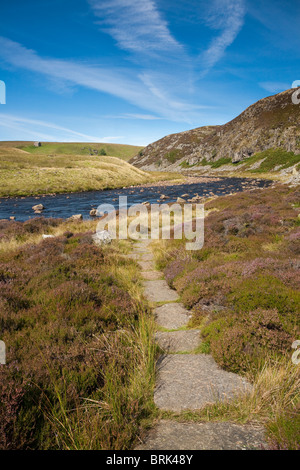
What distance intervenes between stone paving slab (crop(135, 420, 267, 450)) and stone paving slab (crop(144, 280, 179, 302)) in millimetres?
4102

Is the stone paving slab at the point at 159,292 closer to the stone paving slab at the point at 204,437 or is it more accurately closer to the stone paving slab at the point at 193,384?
the stone paving slab at the point at 193,384

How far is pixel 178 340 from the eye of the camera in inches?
197

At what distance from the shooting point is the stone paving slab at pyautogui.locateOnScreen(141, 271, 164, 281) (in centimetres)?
885

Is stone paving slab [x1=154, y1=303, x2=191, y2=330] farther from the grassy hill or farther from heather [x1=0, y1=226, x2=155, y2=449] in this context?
the grassy hill

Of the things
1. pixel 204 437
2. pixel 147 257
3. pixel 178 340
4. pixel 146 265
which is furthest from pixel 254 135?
pixel 204 437

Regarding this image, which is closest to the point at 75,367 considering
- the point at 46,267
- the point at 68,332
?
the point at 68,332

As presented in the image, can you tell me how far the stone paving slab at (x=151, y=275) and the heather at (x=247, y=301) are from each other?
412 mm

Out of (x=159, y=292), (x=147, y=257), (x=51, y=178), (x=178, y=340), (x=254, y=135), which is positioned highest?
(x=254, y=135)

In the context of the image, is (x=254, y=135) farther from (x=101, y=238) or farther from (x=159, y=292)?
(x=159, y=292)

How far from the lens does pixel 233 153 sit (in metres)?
111

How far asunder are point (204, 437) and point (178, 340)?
2269 millimetres

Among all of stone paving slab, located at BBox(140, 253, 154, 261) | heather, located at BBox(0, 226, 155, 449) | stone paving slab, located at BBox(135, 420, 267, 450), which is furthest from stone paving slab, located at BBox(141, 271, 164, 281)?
stone paving slab, located at BBox(135, 420, 267, 450)

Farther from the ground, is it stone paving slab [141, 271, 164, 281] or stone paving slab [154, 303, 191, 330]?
stone paving slab [141, 271, 164, 281]

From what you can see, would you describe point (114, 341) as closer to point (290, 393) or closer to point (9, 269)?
point (290, 393)
